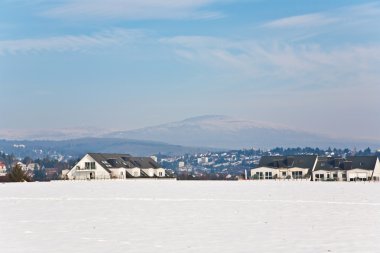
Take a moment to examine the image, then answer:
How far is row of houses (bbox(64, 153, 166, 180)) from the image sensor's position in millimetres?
114625

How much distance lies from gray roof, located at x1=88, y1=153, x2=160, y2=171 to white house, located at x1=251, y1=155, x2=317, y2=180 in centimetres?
2119

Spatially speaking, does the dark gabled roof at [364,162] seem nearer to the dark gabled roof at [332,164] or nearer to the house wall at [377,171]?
the house wall at [377,171]

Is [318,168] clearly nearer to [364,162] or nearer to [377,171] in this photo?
[364,162]

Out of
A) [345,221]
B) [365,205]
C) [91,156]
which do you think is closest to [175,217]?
[345,221]

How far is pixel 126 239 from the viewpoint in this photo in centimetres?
1884

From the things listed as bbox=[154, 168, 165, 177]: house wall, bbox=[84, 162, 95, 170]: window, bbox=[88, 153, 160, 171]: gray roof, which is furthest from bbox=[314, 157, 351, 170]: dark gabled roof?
bbox=[84, 162, 95, 170]: window

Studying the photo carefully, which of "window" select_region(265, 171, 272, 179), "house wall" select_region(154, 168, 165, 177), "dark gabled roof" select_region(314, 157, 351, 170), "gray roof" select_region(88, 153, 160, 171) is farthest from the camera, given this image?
"house wall" select_region(154, 168, 165, 177)

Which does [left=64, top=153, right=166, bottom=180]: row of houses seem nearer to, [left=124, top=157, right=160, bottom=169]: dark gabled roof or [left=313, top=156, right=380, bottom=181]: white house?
[left=124, top=157, right=160, bottom=169]: dark gabled roof

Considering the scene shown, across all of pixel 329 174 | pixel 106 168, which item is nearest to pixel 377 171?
pixel 329 174

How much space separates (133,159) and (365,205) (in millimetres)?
99528

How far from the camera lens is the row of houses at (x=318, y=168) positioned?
122125mm

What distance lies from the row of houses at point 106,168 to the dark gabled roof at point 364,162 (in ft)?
124

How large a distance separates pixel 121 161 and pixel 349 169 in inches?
1626

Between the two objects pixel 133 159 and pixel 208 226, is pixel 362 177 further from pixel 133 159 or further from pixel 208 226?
pixel 208 226
